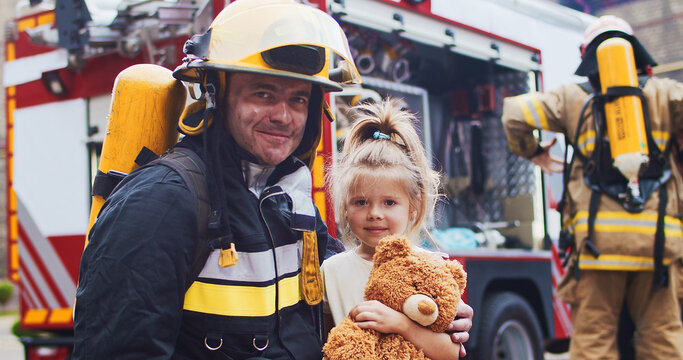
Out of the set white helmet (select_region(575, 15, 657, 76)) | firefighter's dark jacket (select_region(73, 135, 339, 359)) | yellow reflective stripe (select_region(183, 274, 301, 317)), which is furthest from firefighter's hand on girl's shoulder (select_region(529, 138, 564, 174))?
yellow reflective stripe (select_region(183, 274, 301, 317))

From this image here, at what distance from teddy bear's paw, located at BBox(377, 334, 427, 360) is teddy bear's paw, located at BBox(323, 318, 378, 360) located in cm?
3

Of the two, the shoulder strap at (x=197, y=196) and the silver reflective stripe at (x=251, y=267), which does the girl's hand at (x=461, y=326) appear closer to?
the silver reflective stripe at (x=251, y=267)

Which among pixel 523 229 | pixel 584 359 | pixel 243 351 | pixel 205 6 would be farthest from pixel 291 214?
pixel 523 229

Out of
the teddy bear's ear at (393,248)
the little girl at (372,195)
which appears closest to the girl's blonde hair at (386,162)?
the little girl at (372,195)

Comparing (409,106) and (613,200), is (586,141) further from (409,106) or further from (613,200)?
(409,106)

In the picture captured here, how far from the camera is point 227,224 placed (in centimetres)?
156

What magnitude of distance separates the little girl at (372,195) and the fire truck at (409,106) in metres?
0.45

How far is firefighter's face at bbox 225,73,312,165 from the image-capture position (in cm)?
176

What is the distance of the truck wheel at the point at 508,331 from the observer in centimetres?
399

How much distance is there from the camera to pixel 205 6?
3010 millimetres

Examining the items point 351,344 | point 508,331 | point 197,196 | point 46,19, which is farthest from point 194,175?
point 508,331

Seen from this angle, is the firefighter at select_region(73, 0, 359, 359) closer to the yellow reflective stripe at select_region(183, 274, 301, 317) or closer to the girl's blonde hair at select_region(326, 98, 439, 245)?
the yellow reflective stripe at select_region(183, 274, 301, 317)

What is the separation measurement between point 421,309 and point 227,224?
1.75 feet

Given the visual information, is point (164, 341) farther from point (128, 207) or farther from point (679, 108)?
point (679, 108)
